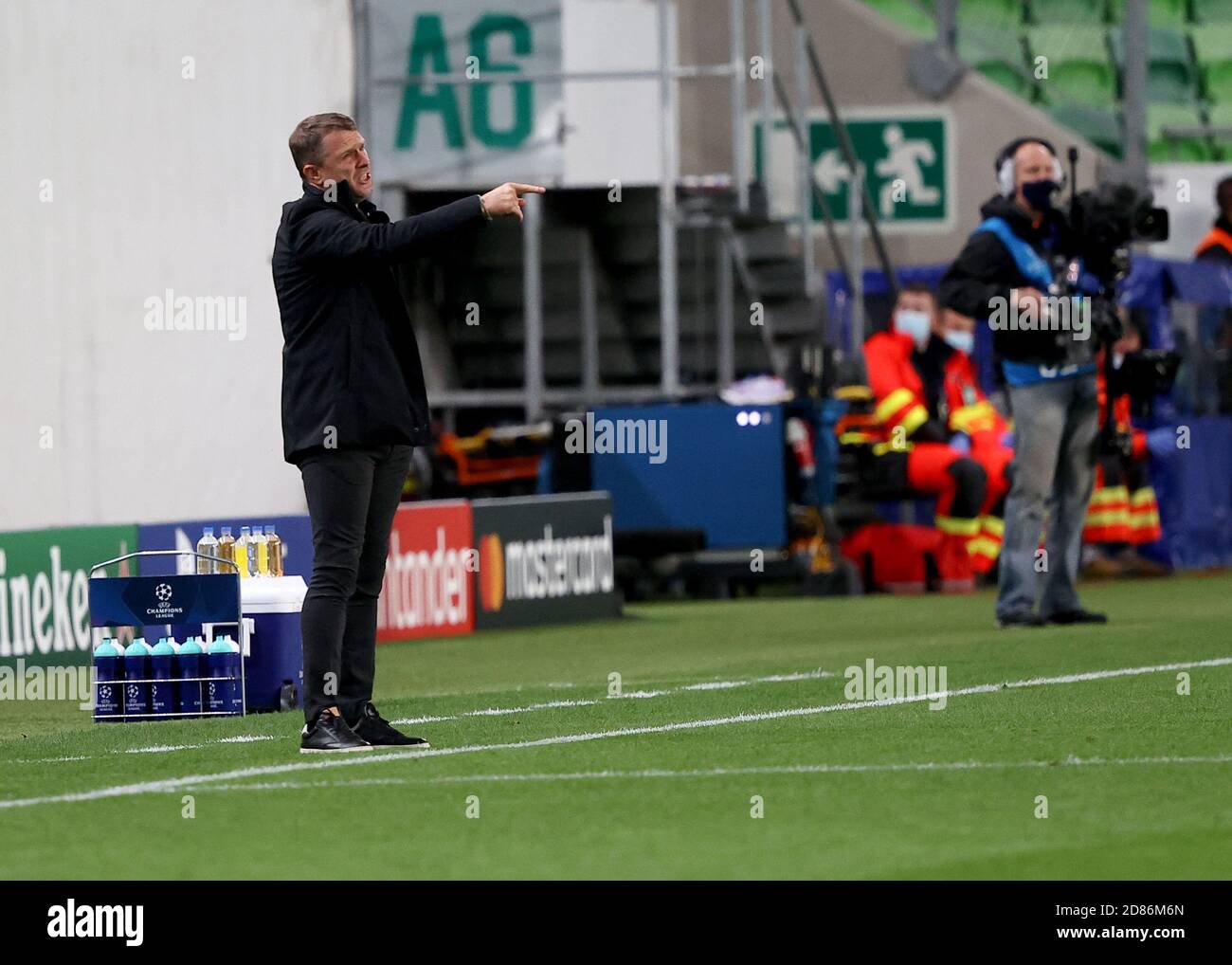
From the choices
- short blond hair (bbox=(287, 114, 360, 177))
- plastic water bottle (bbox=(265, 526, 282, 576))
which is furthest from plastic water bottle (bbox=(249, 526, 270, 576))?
short blond hair (bbox=(287, 114, 360, 177))

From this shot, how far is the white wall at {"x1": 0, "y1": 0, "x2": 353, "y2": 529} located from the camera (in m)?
14.3

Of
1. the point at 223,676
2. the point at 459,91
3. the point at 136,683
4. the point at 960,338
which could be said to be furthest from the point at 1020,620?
the point at 459,91

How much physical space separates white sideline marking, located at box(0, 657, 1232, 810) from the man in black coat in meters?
0.28

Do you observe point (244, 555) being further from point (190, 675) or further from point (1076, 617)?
point (1076, 617)

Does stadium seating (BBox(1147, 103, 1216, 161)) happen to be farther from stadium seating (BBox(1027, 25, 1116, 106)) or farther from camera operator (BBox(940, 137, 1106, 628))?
camera operator (BBox(940, 137, 1106, 628))

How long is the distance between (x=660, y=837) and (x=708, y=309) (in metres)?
17.5

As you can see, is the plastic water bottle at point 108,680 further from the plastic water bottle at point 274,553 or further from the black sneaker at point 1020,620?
the black sneaker at point 1020,620

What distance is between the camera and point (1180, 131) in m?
26.8

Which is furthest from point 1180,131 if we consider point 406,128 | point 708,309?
point 406,128

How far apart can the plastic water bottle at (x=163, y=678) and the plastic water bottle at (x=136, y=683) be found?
21 millimetres

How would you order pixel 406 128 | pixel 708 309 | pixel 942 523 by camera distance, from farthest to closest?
pixel 708 309 < pixel 406 128 < pixel 942 523

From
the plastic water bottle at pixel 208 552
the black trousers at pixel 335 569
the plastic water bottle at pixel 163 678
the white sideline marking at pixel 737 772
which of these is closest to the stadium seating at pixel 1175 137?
the plastic water bottle at pixel 208 552
